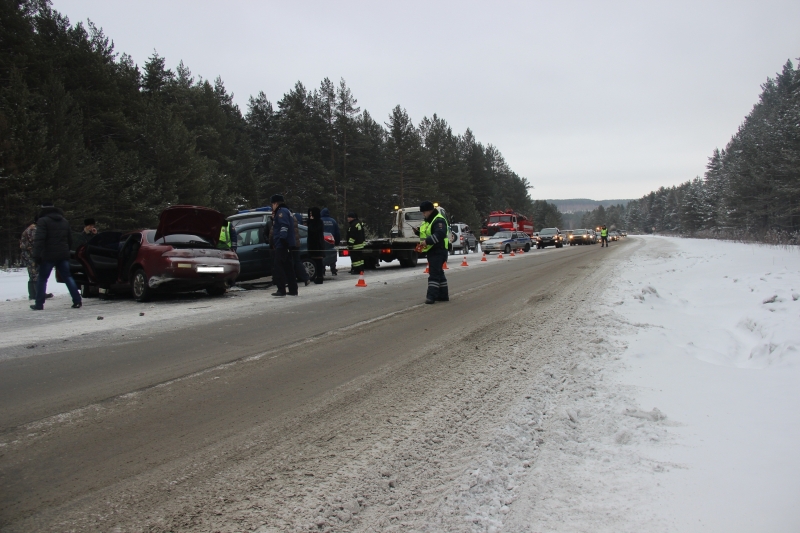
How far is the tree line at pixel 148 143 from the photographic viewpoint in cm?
2505

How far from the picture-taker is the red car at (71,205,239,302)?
10172mm

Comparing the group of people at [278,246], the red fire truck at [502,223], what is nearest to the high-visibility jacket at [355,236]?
the group of people at [278,246]

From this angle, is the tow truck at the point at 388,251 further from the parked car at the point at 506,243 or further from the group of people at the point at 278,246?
the parked car at the point at 506,243

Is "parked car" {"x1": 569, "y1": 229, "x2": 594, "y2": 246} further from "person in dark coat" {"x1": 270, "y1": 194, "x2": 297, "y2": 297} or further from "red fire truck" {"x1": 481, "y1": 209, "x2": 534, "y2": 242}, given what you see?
"person in dark coat" {"x1": 270, "y1": 194, "x2": 297, "y2": 297}

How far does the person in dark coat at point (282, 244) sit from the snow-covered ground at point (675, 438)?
7.20m

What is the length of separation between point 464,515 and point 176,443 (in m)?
2.02

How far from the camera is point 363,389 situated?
14.7 feet

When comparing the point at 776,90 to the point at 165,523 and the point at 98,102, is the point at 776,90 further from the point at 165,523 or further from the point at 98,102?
the point at 165,523

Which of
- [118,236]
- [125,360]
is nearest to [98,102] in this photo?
[118,236]

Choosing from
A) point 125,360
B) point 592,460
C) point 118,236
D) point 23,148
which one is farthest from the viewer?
point 23,148

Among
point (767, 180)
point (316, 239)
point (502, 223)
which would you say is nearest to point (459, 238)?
point (502, 223)

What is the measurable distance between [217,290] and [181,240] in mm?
1516

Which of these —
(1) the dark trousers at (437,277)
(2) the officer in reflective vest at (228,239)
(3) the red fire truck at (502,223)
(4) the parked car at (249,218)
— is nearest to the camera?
(1) the dark trousers at (437,277)

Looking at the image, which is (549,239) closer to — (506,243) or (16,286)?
(506,243)
